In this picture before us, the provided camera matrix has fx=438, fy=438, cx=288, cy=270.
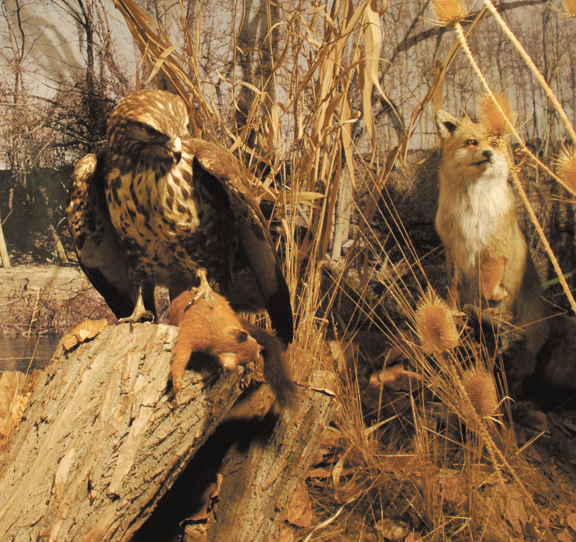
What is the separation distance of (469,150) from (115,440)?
1.62 meters

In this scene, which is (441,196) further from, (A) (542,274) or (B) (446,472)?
(B) (446,472)

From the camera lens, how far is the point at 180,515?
3.68ft

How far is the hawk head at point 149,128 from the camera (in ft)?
3.23

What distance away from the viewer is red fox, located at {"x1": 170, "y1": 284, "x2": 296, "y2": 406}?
3.15ft

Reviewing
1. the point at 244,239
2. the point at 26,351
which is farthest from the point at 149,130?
the point at 26,351

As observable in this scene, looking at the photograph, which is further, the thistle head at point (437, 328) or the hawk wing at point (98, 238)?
the hawk wing at point (98, 238)

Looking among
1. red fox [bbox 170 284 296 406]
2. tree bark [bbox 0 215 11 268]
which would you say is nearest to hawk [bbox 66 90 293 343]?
red fox [bbox 170 284 296 406]

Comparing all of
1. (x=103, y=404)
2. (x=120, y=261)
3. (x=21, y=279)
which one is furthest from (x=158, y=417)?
(x=21, y=279)

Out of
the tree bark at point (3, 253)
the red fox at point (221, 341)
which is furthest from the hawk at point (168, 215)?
the tree bark at point (3, 253)

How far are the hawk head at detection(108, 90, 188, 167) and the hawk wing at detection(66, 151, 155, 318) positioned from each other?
0.15 metres

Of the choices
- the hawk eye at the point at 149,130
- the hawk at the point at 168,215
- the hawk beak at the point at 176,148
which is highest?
the hawk eye at the point at 149,130

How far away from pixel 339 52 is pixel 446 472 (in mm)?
1418

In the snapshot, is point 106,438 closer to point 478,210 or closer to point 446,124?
point 478,210

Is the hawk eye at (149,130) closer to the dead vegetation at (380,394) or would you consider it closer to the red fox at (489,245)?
the dead vegetation at (380,394)
